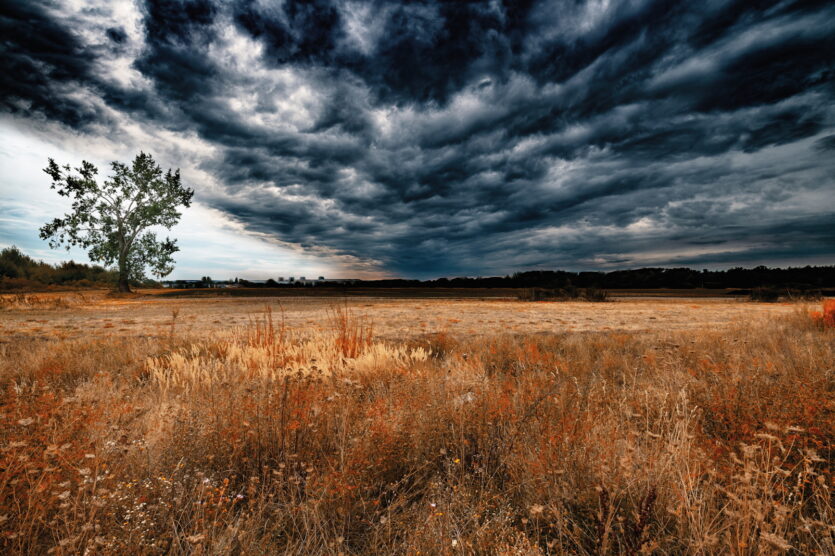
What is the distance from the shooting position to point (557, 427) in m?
4.10

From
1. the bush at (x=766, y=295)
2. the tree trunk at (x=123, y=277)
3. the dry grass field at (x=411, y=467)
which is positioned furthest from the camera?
the bush at (x=766, y=295)

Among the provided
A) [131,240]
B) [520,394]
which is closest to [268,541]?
[520,394]

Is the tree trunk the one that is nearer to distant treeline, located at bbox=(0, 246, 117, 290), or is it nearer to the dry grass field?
distant treeline, located at bbox=(0, 246, 117, 290)

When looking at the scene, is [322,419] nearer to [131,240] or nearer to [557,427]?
[557,427]

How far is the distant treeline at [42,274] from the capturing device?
2913cm

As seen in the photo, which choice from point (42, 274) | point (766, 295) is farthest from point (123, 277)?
point (766, 295)

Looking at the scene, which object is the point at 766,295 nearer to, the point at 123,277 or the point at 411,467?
the point at 411,467

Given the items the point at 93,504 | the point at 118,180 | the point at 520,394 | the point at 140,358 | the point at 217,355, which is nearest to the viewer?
the point at 93,504

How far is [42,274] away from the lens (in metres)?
34.6

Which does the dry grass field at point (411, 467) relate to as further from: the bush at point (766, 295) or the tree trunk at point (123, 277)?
the bush at point (766, 295)

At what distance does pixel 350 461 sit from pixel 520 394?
2.74 metres

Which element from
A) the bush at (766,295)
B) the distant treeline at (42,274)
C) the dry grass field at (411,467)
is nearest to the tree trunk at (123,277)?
the distant treeline at (42,274)

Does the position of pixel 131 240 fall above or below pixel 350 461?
above

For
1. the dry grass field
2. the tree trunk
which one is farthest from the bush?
the tree trunk
